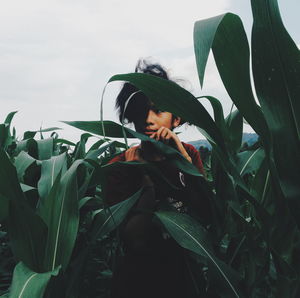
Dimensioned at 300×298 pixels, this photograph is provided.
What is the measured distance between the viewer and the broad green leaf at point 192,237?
50cm

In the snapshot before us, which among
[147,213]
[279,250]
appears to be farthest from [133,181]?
[279,250]

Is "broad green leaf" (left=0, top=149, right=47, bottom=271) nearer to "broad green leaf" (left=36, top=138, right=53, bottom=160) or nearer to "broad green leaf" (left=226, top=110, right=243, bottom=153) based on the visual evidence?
"broad green leaf" (left=226, top=110, right=243, bottom=153)

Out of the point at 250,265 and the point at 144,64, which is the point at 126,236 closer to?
the point at 250,265

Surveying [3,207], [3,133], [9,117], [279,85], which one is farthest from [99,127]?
[9,117]

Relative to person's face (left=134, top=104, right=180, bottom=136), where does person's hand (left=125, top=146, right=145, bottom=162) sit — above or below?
below

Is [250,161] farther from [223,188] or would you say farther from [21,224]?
[21,224]

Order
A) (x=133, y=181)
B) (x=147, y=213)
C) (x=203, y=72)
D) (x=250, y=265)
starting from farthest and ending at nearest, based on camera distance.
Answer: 1. (x=133, y=181)
2. (x=147, y=213)
3. (x=250, y=265)
4. (x=203, y=72)

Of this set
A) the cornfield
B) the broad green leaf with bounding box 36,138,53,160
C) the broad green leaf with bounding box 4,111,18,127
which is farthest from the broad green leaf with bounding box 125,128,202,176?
the broad green leaf with bounding box 4,111,18,127

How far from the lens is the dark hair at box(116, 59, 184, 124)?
73 cm

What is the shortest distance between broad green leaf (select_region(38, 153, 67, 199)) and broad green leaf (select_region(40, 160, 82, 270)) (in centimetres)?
8

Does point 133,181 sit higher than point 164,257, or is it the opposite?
point 133,181

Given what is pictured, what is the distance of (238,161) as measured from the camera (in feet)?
2.08

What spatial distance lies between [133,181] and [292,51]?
43cm

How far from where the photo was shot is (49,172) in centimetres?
64
